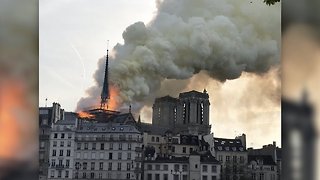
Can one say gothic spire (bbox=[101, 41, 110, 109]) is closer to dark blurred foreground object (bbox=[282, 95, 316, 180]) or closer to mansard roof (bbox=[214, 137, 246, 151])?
mansard roof (bbox=[214, 137, 246, 151])

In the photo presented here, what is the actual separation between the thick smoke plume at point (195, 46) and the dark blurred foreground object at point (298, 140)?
276 centimetres

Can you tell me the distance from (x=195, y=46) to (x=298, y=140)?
9.58 ft

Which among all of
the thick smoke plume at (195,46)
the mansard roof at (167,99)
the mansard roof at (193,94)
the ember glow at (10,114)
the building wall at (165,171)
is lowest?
the building wall at (165,171)

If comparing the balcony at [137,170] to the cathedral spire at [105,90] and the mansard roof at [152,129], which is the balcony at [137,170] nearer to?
the mansard roof at [152,129]

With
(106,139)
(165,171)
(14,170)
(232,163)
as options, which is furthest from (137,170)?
(14,170)

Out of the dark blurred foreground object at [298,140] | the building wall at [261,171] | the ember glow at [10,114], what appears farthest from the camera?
the building wall at [261,171]

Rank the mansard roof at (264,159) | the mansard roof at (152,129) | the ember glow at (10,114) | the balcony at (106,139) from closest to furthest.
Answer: the ember glow at (10,114), the mansard roof at (264,159), the mansard roof at (152,129), the balcony at (106,139)

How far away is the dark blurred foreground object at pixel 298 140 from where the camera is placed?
2.31m

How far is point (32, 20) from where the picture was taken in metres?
2.53

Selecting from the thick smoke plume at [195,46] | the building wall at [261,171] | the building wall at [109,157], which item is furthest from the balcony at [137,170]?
the building wall at [261,171]

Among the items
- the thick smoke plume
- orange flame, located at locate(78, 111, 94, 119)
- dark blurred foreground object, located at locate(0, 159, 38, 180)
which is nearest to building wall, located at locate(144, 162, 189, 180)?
the thick smoke plume

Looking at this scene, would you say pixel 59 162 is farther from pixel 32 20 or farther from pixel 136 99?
pixel 32 20

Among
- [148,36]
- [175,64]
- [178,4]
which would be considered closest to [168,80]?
[175,64]

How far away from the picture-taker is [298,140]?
2.34 metres
